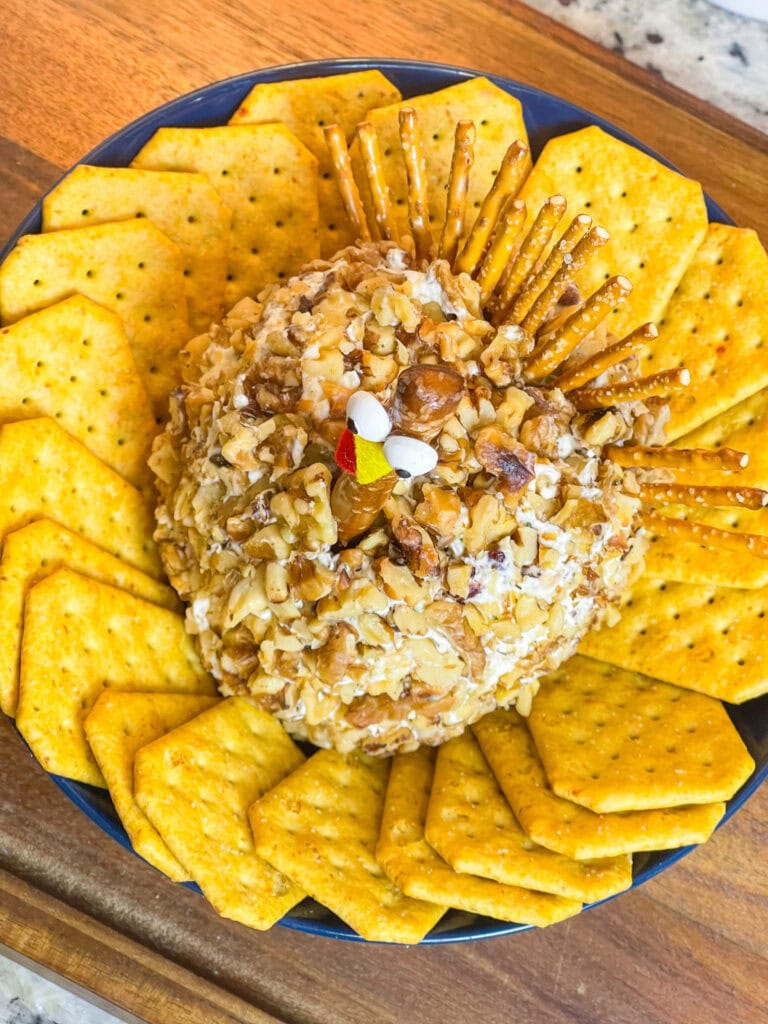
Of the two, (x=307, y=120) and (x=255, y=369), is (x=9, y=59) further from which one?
(x=255, y=369)

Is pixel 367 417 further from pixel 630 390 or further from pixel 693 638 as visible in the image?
pixel 693 638

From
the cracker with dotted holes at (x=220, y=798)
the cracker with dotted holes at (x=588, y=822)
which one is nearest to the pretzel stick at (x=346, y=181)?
the cracker with dotted holes at (x=220, y=798)

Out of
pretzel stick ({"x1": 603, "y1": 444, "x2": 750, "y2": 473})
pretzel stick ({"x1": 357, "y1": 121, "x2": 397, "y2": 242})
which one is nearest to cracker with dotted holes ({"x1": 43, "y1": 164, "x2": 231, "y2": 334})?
pretzel stick ({"x1": 357, "y1": 121, "x2": 397, "y2": 242})

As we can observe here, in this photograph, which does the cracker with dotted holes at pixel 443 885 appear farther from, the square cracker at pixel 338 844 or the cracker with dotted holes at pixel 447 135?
the cracker with dotted holes at pixel 447 135

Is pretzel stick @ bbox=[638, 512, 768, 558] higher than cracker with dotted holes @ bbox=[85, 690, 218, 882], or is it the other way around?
pretzel stick @ bbox=[638, 512, 768, 558]

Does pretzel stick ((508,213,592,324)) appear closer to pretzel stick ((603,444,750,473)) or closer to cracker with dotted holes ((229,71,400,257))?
pretzel stick ((603,444,750,473))

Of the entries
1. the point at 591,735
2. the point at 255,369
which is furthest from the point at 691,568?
the point at 255,369
